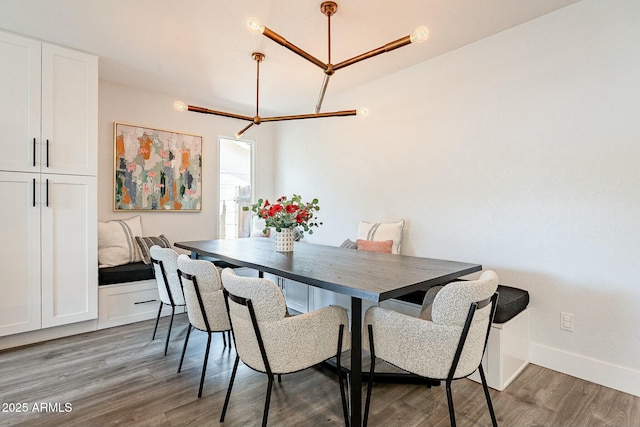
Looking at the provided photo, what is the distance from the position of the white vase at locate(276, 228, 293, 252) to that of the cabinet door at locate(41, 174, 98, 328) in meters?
1.77

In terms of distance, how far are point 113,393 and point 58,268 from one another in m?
1.43

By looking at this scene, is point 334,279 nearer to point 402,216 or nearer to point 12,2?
point 402,216

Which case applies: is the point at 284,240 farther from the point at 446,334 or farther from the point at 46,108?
the point at 46,108

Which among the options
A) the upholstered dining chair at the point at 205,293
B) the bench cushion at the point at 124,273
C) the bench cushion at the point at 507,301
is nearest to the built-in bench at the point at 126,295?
the bench cushion at the point at 124,273

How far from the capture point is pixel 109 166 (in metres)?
3.66

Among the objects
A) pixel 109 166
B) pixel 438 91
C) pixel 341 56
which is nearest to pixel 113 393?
pixel 109 166

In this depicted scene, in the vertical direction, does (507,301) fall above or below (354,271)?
below

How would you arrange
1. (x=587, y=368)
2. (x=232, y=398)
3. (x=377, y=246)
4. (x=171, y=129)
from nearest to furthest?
(x=232, y=398) < (x=587, y=368) < (x=377, y=246) < (x=171, y=129)

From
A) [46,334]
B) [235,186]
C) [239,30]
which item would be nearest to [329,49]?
[239,30]

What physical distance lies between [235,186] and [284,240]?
2513 millimetres

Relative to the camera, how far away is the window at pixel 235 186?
466 cm

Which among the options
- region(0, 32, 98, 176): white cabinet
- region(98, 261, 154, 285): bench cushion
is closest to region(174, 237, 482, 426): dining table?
region(98, 261, 154, 285): bench cushion

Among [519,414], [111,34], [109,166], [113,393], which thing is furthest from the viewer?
[109,166]

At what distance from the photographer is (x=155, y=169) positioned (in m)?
3.95
